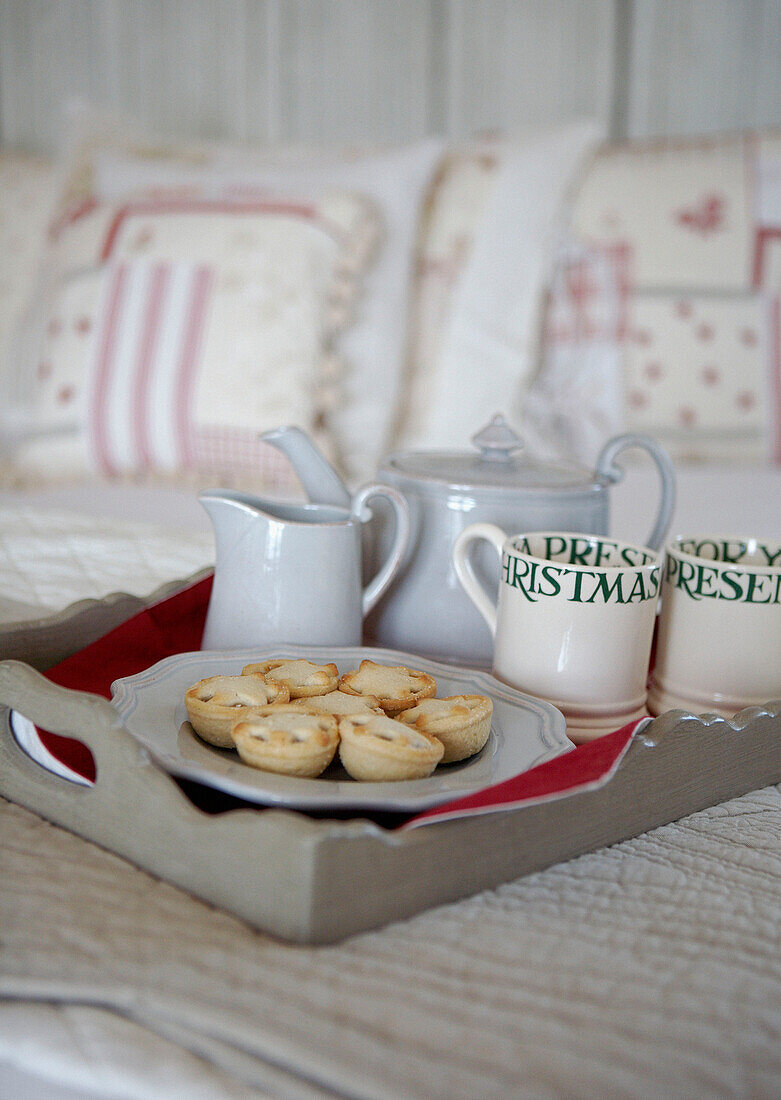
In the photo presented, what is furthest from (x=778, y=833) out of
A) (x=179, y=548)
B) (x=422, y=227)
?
(x=422, y=227)

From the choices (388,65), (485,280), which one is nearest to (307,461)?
(485,280)

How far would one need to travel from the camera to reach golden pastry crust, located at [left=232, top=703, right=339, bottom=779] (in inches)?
17.3

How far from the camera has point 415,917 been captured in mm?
408

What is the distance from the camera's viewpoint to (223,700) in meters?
0.49

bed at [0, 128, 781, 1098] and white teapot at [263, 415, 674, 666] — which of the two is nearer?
bed at [0, 128, 781, 1098]

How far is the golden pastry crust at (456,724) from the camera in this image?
473mm

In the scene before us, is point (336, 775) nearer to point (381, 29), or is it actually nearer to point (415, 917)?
point (415, 917)

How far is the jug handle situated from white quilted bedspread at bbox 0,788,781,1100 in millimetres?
361

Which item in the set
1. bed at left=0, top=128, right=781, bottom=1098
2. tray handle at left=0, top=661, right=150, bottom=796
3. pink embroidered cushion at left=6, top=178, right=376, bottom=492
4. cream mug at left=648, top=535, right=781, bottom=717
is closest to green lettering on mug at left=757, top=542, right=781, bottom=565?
cream mug at left=648, top=535, right=781, bottom=717

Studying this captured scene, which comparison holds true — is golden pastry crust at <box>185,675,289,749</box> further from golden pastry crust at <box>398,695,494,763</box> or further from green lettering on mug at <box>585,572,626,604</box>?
green lettering on mug at <box>585,572,626,604</box>

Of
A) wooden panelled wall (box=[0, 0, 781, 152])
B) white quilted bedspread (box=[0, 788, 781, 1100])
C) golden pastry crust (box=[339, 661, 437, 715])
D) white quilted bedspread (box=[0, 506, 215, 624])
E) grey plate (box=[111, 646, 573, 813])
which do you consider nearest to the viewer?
white quilted bedspread (box=[0, 788, 781, 1100])

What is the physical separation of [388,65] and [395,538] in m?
1.97

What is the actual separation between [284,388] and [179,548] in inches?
19.3

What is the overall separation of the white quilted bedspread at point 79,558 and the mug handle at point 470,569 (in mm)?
340
